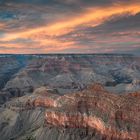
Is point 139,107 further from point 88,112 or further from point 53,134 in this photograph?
point 53,134

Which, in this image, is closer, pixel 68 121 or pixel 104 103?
pixel 104 103

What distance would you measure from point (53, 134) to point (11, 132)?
40.1 meters

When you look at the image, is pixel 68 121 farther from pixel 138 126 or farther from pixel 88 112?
pixel 138 126

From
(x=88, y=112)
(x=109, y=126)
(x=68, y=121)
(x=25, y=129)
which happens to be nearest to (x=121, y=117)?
(x=109, y=126)

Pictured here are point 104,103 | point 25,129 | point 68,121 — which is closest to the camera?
point 104,103

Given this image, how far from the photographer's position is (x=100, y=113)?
453ft

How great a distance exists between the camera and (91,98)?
146 meters

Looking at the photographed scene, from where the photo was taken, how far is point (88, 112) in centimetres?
14300

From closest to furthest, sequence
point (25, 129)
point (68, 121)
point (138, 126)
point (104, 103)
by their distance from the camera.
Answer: point (138, 126), point (104, 103), point (68, 121), point (25, 129)

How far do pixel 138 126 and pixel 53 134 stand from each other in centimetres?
4240

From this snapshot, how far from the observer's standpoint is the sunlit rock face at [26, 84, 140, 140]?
127625 mm

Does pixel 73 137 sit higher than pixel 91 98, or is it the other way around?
pixel 91 98

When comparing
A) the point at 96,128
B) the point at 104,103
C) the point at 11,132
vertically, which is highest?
the point at 104,103

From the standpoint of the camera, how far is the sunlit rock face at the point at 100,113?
419 feet
